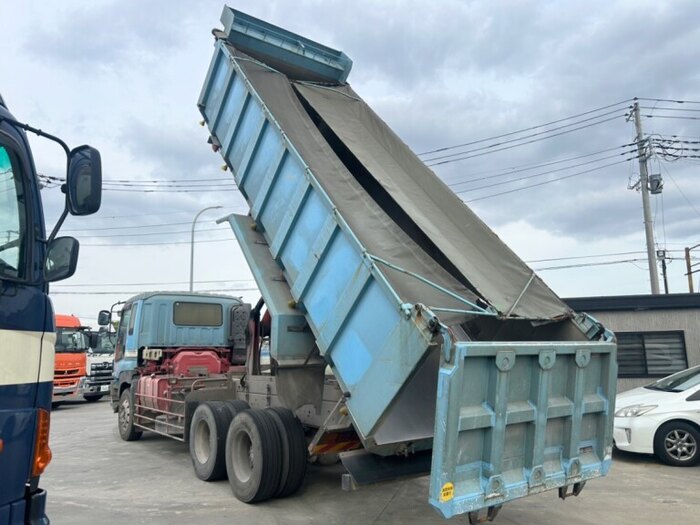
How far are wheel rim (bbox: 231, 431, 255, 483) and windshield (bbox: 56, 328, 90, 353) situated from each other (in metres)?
12.8

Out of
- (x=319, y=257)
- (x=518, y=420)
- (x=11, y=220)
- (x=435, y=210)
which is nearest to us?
(x=11, y=220)

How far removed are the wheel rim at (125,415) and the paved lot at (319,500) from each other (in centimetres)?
163

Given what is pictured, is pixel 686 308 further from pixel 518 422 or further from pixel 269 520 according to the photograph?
pixel 269 520

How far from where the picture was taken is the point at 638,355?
12242 mm

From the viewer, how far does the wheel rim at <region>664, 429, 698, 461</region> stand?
7965 millimetres

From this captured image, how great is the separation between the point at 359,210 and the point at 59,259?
2968mm

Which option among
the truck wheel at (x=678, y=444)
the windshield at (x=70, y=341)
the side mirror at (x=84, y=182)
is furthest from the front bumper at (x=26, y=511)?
the windshield at (x=70, y=341)

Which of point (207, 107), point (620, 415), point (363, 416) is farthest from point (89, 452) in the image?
point (620, 415)

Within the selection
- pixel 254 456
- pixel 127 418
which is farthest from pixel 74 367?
pixel 254 456

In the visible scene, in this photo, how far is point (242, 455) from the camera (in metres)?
6.33

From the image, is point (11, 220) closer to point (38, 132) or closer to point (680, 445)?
point (38, 132)

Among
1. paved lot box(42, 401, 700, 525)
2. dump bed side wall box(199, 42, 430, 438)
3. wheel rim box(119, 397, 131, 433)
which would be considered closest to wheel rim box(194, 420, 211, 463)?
paved lot box(42, 401, 700, 525)

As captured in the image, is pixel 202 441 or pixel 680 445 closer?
pixel 202 441

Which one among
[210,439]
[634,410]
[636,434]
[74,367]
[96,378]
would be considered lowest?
[96,378]
